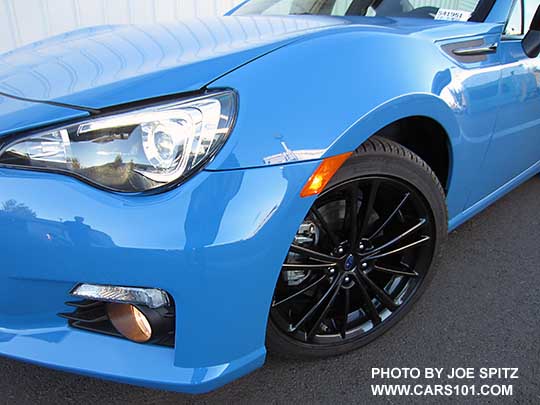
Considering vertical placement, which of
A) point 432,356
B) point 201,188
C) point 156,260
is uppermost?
point 201,188

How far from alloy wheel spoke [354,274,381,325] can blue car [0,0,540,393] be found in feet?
0.05

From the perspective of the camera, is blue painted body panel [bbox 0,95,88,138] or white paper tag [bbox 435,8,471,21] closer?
blue painted body panel [bbox 0,95,88,138]

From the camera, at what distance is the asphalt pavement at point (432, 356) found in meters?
1.41

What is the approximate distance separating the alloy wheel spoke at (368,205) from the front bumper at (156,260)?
33 cm

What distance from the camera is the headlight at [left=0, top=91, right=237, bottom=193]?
1.00 m

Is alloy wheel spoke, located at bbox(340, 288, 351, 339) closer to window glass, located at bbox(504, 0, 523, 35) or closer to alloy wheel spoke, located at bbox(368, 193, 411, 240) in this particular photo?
alloy wheel spoke, located at bbox(368, 193, 411, 240)

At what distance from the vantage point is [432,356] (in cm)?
158

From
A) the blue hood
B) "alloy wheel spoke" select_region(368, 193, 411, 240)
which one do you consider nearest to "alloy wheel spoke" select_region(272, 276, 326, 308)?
"alloy wheel spoke" select_region(368, 193, 411, 240)

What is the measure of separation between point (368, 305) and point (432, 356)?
323 millimetres

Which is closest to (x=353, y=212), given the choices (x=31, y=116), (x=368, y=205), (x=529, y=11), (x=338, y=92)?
(x=368, y=205)

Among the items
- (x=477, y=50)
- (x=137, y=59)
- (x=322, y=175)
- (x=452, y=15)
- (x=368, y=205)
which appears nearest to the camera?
(x=322, y=175)

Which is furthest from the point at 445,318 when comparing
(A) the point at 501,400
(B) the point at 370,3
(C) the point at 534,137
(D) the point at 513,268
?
(B) the point at 370,3

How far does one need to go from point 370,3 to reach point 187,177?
1.43m

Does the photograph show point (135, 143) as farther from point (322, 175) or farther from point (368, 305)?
point (368, 305)
